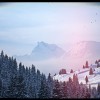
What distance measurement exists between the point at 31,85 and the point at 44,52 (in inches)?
27.1

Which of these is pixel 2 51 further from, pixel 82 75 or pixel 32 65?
pixel 82 75

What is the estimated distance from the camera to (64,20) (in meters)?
7.25

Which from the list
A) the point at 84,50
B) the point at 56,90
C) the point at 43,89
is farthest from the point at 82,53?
the point at 43,89

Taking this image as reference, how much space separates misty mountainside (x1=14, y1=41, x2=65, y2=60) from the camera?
7113 millimetres

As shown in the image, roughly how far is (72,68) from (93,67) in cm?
41

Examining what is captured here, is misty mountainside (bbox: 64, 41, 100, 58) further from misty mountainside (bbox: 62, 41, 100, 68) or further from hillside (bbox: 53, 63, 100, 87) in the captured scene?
hillside (bbox: 53, 63, 100, 87)

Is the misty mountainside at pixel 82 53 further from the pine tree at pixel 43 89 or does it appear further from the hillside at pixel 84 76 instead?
the pine tree at pixel 43 89

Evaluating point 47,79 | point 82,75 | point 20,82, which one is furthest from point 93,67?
point 20,82

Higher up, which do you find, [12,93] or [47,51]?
[47,51]

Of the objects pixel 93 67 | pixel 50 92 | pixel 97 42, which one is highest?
pixel 97 42

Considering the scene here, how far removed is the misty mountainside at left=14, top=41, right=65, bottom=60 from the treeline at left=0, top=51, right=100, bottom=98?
189 mm

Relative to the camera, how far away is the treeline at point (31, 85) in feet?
22.9

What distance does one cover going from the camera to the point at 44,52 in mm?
7238

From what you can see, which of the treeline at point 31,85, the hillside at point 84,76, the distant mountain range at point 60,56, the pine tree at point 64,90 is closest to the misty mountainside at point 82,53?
the distant mountain range at point 60,56
